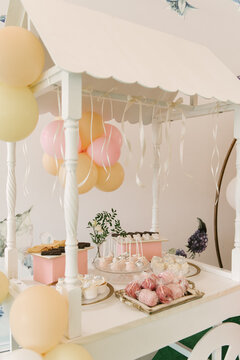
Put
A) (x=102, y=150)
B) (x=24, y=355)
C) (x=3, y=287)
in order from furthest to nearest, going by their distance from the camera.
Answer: (x=102, y=150), (x=3, y=287), (x=24, y=355)

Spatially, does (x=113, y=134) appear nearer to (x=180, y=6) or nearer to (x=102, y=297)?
(x=102, y=297)

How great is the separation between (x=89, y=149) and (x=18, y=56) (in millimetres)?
497

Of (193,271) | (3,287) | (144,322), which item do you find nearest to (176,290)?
(144,322)

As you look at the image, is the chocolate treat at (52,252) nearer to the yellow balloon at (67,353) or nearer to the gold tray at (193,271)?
the yellow balloon at (67,353)

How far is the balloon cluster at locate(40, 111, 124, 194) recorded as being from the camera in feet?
4.10

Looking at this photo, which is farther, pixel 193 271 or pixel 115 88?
pixel 193 271

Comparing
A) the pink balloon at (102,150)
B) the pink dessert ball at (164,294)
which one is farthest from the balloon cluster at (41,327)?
the pink balloon at (102,150)

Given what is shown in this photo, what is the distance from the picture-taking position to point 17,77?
0.98 metres

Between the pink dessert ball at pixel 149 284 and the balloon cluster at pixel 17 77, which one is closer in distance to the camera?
the balloon cluster at pixel 17 77

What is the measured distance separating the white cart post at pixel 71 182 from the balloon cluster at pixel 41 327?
0.05m

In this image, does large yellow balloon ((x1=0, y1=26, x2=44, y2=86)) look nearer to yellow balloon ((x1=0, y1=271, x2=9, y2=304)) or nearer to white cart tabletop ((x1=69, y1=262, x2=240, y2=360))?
yellow balloon ((x1=0, y1=271, x2=9, y2=304))

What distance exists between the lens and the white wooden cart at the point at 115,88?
93 cm

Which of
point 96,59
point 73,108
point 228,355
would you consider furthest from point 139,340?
point 96,59

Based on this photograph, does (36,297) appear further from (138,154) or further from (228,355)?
(138,154)
